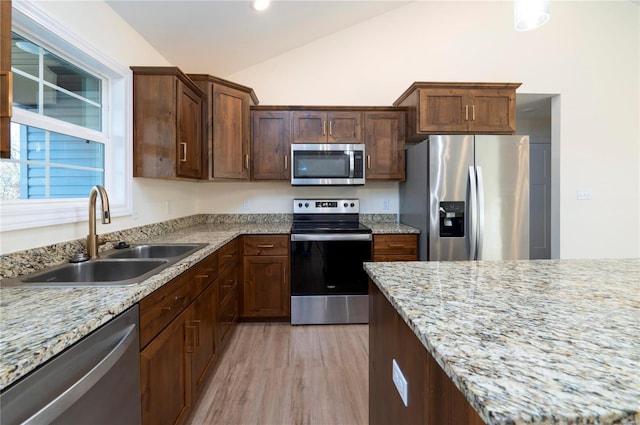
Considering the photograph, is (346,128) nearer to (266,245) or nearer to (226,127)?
(226,127)

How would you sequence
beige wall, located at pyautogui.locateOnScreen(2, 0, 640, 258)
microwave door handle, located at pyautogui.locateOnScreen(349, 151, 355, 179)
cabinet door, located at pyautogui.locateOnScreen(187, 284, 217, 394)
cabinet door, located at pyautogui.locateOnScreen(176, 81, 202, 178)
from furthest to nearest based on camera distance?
1. beige wall, located at pyautogui.locateOnScreen(2, 0, 640, 258)
2. microwave door handle, located at pyautogui.locateOnScreen(349, 151, 355, 179)
3. cabinet door, located at pyautogui.locateOnScreen(176, 81, 202, 178)
4. cabinet door, located at pyautogui.locateOnScreen(187, 284, 217, 394)

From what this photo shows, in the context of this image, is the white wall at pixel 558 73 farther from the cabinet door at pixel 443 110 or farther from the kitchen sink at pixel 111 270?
the kitchen sink at pixel 111 270

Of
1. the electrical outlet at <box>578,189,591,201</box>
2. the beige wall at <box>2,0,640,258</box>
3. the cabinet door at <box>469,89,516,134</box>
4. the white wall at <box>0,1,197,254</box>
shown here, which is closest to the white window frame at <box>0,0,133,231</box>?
the white wall at <box>0,1,197,254</box>

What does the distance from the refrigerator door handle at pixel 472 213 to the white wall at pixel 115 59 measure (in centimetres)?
268

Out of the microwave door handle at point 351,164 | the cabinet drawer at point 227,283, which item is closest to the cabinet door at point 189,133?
the cabinet drawer at point 227,283

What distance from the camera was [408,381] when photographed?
2.86 feet

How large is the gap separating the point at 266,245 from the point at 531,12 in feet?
8.01

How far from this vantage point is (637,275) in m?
1.12

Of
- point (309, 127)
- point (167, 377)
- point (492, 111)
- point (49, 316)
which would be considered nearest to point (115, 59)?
point (309, 127)

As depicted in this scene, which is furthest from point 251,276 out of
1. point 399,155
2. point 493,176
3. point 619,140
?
point 619,140

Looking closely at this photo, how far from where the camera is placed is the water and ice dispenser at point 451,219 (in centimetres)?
256

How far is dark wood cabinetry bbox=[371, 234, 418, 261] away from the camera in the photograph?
108 inches

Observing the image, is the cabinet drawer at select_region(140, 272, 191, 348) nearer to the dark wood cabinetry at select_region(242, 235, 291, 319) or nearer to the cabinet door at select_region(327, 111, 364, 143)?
the dark wood cabinetry at select_region(242, 235, 291, 319)

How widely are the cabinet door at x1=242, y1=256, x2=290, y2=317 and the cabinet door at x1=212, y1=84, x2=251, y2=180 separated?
2.85ft
